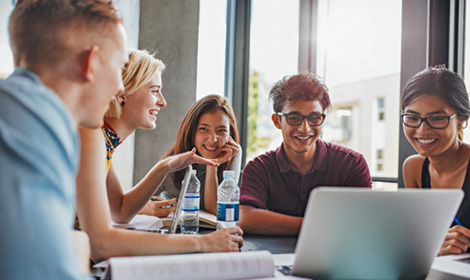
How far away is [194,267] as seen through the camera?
2.41ft

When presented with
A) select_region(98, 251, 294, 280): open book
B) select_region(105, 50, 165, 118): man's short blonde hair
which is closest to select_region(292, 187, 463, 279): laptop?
select_region(98, 251, 294, 280): open book

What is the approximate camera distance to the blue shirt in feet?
1.42

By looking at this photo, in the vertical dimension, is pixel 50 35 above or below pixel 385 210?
above

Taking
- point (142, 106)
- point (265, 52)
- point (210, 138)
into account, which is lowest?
point (210, 138)

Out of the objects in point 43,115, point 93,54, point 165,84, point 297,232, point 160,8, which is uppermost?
point 160,8

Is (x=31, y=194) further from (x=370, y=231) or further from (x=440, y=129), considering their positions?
(x=440, y=129)

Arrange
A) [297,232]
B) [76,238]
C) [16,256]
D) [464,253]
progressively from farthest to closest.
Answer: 1. [297,232]
2. [464,253]
3. [76,238]
4. [16,256]

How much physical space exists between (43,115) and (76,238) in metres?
0.36

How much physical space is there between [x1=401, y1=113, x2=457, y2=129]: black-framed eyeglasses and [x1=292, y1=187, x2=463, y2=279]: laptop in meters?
0.63

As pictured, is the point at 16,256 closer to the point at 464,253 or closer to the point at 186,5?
the point at 464,253

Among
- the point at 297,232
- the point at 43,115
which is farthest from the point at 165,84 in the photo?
the point at 43,115

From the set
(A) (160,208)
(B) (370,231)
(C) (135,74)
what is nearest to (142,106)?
(C) (135,74)

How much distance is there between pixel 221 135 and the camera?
84.6 inches

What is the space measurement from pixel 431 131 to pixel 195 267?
1055 mm
